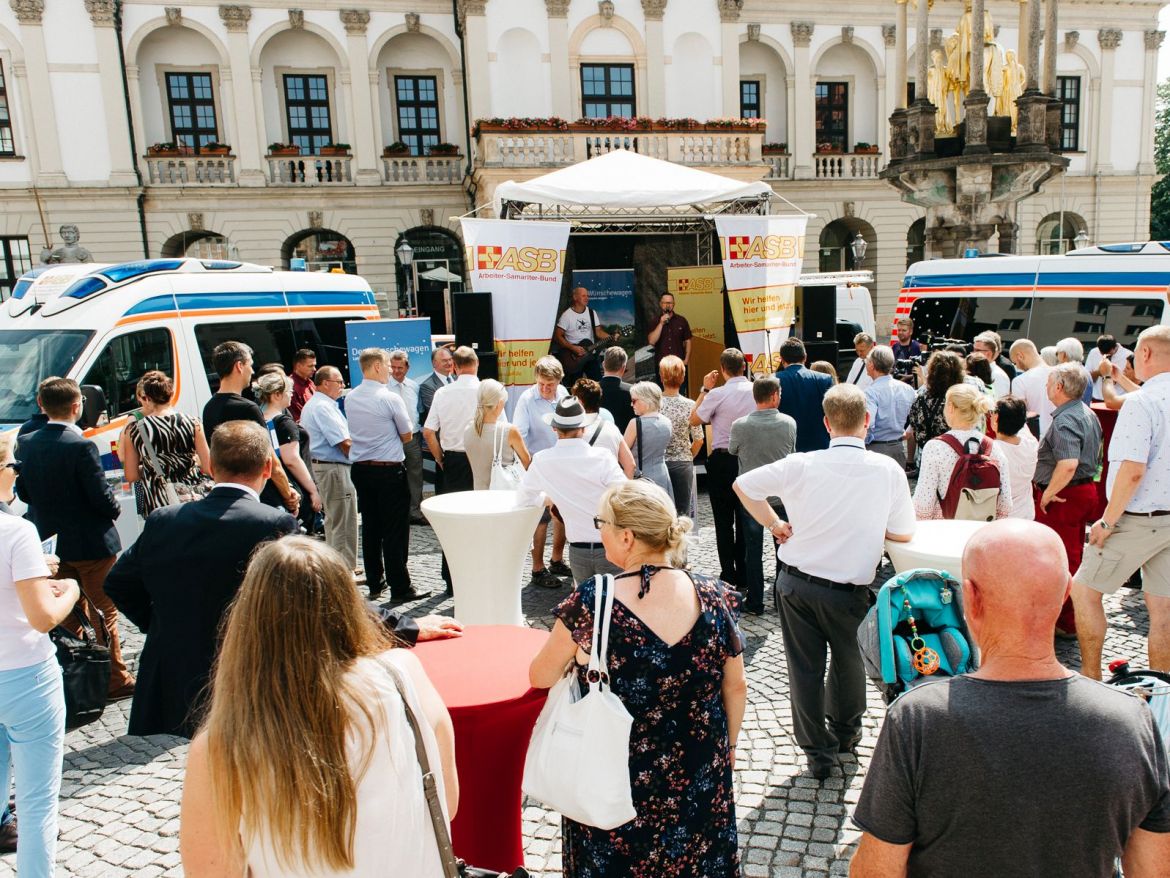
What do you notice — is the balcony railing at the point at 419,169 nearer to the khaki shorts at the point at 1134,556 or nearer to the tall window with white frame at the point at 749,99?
the tall window with white frame at the point at 749,99

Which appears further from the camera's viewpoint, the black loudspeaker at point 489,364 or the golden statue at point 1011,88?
the golden statue at point 1011,88

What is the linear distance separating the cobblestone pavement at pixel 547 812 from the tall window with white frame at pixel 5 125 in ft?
75.7

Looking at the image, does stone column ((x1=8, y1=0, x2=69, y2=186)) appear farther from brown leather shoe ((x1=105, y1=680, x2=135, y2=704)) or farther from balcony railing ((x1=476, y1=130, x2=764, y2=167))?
brown leather shoe ((x1=105, y1=680, x2=135, y2=704))

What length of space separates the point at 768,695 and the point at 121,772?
334 cm

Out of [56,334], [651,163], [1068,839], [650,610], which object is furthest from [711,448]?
[651,163]

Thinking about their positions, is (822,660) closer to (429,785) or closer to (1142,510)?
(1142,510)

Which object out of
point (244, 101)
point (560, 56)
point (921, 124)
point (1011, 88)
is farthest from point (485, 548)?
point (244, 101)

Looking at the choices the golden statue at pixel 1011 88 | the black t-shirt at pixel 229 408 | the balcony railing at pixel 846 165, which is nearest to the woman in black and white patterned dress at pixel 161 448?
the black t-shirt at pixel 229 408

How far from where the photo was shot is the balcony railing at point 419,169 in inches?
973

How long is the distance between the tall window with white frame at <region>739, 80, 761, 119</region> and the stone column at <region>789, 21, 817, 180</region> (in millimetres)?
1175

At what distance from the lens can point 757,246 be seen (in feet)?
35.7

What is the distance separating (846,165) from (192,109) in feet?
63.5

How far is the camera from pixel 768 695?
15.6ft

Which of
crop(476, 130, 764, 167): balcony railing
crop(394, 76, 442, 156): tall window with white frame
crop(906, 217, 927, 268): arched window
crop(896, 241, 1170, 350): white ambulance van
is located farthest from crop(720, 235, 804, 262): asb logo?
crop(906, 217, 927, 268): arched window
